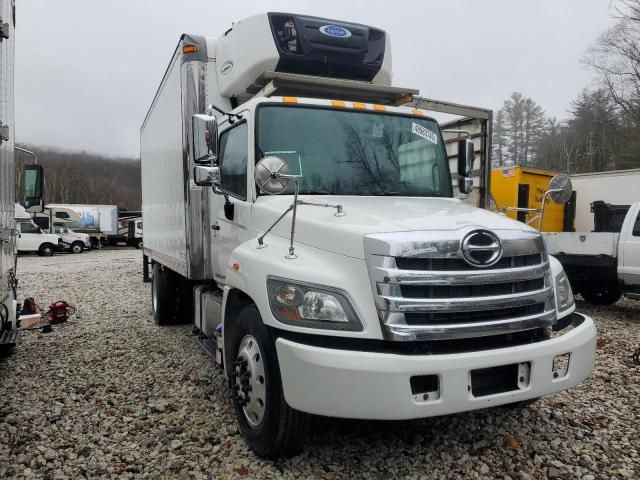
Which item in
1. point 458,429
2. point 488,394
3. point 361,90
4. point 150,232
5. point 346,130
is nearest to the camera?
point 488,394

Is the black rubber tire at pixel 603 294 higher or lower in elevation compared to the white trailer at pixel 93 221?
lower

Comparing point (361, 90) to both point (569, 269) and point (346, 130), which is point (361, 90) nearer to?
point (346, 130)

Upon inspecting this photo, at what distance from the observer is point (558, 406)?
4121mm

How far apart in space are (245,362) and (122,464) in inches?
42.1

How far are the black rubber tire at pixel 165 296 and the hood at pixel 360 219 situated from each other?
3.76 meters

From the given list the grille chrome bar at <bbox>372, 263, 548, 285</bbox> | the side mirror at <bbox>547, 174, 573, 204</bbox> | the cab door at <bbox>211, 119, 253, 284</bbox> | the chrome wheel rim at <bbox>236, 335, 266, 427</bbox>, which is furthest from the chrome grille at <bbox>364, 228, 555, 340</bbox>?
the side mirror at <bbox>547, 174, 573, 204</bbox>

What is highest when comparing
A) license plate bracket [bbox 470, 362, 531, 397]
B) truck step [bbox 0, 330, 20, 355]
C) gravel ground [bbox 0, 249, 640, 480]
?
license plate bracket [bbox 470, 362, 531, 397]

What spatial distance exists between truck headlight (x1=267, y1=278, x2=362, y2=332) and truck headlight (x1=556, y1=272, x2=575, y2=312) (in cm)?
146

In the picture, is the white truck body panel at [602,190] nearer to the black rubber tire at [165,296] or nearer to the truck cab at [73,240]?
the black rubber tire at [165,296]

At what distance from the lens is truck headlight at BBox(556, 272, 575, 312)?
322 cm

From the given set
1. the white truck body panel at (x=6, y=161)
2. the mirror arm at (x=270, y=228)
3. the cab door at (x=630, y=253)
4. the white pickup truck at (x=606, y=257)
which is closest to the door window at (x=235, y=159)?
the mirror arm at (x=270, y=228)

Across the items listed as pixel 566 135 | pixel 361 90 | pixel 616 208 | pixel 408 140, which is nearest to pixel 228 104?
pixel 361 90

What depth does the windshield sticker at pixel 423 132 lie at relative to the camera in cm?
427

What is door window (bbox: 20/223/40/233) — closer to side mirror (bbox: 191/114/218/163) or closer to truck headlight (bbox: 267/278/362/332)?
side mirror (bbox: 191/114/218/163)
